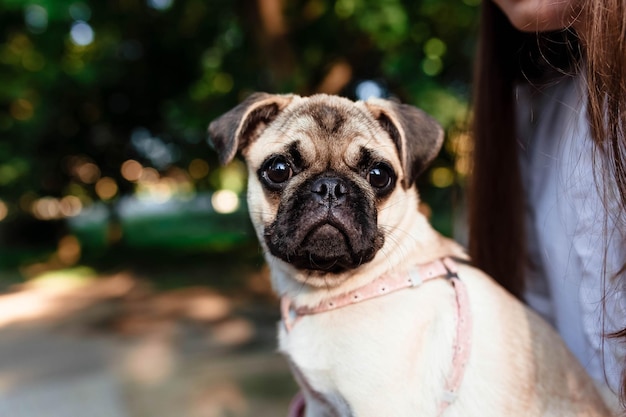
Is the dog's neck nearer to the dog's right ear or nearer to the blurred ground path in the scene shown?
the dog's right ear

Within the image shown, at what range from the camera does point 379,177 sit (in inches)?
73.6

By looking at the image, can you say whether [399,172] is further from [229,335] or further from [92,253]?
[92,253]

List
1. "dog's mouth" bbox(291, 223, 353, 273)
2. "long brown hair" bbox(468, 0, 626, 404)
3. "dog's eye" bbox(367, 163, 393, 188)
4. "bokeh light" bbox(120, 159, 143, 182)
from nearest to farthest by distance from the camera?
"dog's mouth" bbox(291, 223, 353, 273), "dog's eye" bbox(367, 163, 393, 188), "long brown hair" bbox(468, 0, 626, 404), "bokeh light" bbox(120, 159, 143, 182)

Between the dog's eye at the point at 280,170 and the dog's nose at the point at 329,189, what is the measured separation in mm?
159

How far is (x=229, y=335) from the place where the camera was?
6.27m

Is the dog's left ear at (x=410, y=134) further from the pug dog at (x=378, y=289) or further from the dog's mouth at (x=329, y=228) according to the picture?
the dog's mouth at (x=329, y=228)

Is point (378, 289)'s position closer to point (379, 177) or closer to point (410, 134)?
point (379, 177)

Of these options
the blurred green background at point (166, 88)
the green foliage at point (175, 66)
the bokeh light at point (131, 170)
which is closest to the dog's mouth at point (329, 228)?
the blurred green background at point (166, 88)

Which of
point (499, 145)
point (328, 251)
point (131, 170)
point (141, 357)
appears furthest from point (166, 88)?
point (328, 251)

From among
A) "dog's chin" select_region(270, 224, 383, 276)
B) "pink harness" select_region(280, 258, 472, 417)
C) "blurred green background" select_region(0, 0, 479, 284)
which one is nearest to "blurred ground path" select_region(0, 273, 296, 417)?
"blurred green background" select_region(0, 0, 479, 284)

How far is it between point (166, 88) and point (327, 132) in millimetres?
9924

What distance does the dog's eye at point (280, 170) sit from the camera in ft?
6.26

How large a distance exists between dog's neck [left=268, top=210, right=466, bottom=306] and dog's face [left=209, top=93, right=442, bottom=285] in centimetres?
3

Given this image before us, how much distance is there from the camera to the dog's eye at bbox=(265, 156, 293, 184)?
6.26 ft
